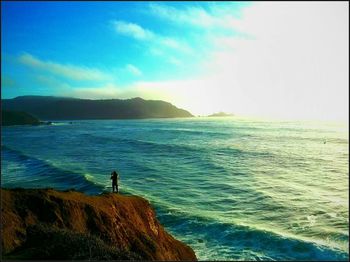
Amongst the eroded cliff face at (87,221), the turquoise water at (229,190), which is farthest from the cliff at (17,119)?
the eroded cliff face at (87,221)

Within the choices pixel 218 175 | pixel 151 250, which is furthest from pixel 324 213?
pixel 151 250

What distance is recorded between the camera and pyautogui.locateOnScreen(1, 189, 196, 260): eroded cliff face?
11453mm

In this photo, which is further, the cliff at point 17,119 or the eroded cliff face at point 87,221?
the cliff at point 17,119

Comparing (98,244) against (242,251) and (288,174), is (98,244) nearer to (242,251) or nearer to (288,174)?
(242,251)

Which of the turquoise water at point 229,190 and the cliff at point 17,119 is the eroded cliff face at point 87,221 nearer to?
the turquoise water at point 229,190

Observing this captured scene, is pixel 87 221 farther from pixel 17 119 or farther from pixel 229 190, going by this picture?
pixel 17 119

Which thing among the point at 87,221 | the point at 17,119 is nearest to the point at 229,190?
the point at 87,221

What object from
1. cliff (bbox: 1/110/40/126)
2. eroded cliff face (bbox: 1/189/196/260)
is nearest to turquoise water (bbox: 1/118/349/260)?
eroded cliff face (bbox: 1/189/196/260)

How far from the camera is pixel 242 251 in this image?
1830 centimetres

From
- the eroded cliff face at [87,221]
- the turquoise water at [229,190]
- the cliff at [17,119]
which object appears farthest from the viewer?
the cliff at [17,119]

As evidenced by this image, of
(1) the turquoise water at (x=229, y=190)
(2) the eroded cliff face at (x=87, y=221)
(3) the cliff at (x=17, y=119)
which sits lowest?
(1) the turquoise water at (x=229, y=190)

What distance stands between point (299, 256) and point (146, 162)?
30.4 meters

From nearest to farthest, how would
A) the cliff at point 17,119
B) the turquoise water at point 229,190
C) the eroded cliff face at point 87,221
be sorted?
the eroded cliff face at point 87,221
the turquoise water at point 229,190
the cliff at point 17,119

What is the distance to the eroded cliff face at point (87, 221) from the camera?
37.6 ft
